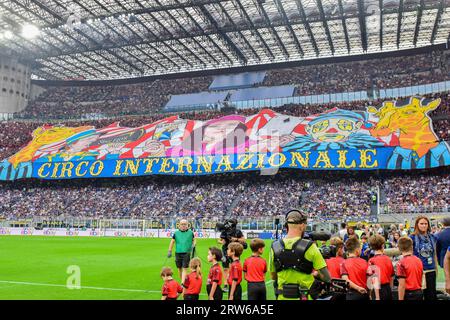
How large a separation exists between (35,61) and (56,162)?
64.0ft

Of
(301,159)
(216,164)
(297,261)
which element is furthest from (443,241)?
(216,164)

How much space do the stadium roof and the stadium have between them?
23 cm

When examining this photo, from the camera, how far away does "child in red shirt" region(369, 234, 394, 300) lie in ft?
23.2

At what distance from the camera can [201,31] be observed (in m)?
52.2

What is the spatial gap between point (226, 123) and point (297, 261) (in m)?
48.5

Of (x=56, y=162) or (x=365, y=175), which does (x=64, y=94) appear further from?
(x=365, y=175)

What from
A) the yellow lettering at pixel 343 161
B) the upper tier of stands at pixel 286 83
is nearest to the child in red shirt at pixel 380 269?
the yellow lettering at pixel 343 161

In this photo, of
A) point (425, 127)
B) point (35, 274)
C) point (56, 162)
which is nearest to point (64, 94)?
point (56, 162)

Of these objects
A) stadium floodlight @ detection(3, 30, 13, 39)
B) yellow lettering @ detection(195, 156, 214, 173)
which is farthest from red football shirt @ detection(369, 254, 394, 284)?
stadium floodlight @ detection(3, 30, 13, 39)

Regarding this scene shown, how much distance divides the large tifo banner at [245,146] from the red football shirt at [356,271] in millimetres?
39167

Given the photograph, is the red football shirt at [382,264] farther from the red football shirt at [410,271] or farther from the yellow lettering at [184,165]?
the yellow lettering at [184,165]

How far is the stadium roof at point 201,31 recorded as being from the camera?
151ft

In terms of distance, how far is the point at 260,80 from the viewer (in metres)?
67.4

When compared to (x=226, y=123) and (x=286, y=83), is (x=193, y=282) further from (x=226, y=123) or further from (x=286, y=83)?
(x=286, y=83)
